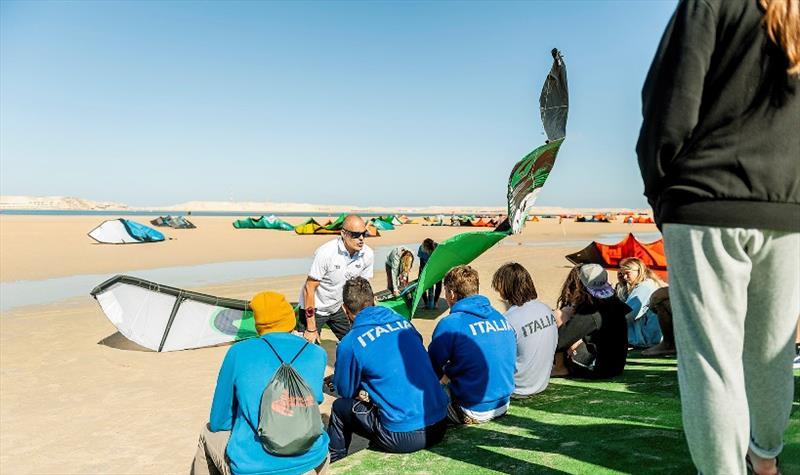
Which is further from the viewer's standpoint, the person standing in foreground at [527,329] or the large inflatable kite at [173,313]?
the large inflatable kite at [173,313]

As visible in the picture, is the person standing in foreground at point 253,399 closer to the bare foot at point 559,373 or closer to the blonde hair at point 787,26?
the blonde hair at point 787,26

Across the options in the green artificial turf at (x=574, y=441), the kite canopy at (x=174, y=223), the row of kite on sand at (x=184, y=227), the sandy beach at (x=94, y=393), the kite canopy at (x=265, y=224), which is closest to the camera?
the green artificial turf at (x=574, y=441)

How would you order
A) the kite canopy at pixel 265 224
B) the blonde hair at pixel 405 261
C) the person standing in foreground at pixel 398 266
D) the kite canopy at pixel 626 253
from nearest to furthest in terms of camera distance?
the person standing in foreground at pixel 398 266
the blonde hair at pixel 405 261
the kite canopy at pixel 626 253
the kite canopy at pixel 265 224

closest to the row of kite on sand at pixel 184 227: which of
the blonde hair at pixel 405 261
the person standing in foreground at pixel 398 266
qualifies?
the person standing in foreground at pixel 398 266

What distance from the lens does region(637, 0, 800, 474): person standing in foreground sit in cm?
161

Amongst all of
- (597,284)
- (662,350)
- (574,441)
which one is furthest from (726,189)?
(662,350)

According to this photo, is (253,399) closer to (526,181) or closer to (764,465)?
(764,465)

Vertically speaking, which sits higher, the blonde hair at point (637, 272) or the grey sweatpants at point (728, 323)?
the grey sweatpants at point (728, 323)

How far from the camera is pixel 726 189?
1.62m

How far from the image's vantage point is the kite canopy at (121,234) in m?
24.8

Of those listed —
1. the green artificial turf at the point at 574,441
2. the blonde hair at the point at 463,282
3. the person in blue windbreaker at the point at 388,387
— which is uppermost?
the blonde hair at the point at 463,282

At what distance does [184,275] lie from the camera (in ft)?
50.1

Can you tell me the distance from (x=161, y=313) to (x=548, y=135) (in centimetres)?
→ 543

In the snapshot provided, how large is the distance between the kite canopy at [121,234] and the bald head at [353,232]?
73.1 feet
